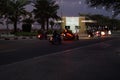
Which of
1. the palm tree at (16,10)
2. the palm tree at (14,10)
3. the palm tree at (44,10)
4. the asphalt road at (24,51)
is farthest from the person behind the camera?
the palm tree at (44,10)

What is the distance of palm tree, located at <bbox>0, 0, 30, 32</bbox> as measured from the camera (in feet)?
274

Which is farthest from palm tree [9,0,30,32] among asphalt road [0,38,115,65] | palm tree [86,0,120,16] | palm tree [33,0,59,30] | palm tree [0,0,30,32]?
palm tree [86,0,120,16]

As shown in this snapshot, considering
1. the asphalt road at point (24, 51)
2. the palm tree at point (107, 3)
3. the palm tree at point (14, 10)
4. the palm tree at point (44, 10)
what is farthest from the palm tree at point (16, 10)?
the palm tree at point (107, 3)

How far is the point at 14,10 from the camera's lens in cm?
8812

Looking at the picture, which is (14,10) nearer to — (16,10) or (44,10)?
(16,10)

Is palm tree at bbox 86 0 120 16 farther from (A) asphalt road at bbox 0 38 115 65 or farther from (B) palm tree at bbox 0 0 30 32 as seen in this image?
(B) palm tree at bbox 0 0 30 32

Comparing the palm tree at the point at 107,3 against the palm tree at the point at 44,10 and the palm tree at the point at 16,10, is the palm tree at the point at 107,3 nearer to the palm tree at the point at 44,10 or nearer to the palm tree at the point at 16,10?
the palm tree at the point at 16,10

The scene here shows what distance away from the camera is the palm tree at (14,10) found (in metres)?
83.4

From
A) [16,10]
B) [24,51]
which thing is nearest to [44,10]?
[16,10]

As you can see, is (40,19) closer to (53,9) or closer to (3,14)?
(53,9)

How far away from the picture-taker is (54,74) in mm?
13789

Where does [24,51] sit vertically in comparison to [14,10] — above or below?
below

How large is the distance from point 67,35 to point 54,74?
44.3m

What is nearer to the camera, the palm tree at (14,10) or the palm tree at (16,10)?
the palm tree at (14,10)
